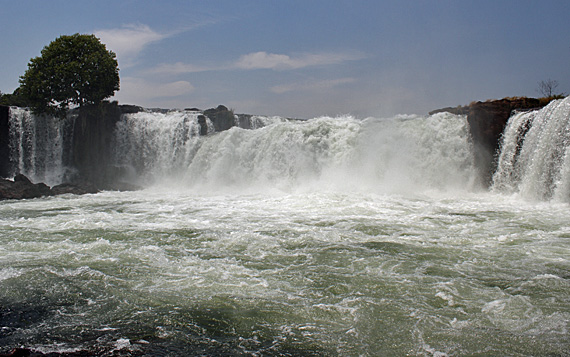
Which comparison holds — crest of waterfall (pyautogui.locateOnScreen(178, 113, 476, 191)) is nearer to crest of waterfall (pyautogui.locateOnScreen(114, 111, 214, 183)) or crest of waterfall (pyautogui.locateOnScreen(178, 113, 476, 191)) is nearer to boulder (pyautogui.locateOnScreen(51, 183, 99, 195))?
crest of waterfall (pyautogui.locateOnScreen(114, 111, 214, 183))

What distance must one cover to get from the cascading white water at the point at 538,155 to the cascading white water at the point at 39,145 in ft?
72.5

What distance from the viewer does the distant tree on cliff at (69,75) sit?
82.9 feet

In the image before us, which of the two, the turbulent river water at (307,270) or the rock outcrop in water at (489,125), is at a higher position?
the rock outcrop in water at (489,125)

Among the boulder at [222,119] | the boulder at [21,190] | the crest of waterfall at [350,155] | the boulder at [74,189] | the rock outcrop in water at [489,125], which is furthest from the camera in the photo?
the boulder at [222,119]

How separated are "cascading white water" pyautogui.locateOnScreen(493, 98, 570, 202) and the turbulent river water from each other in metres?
0.06

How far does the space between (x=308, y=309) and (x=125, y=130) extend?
76.2 feet

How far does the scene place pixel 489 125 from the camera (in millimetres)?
16578

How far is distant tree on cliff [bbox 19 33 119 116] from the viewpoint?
82.9 feet

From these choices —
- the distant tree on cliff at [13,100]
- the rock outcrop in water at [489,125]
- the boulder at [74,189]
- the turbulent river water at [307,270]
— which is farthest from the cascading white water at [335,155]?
the distant tree on cliff at [13,100]

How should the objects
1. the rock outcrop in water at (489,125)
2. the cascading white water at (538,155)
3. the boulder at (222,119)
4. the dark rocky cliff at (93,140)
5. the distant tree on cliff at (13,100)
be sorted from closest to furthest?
the cascading white water at (538,155) → the rock outcrop in water at (489,125) → the dark rocky cliff at (93,140) → the boulder at (222,119) → the distant tree on cliff at (13,100)

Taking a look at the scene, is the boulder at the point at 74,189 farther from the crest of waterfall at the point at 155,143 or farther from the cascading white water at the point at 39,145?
the cascading white water at the point at 39,145

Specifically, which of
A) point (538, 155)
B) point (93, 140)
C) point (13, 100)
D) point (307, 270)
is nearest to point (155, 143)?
point (93, 140)

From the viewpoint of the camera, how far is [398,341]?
4238 mm

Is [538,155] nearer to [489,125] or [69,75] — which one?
[489,125]
